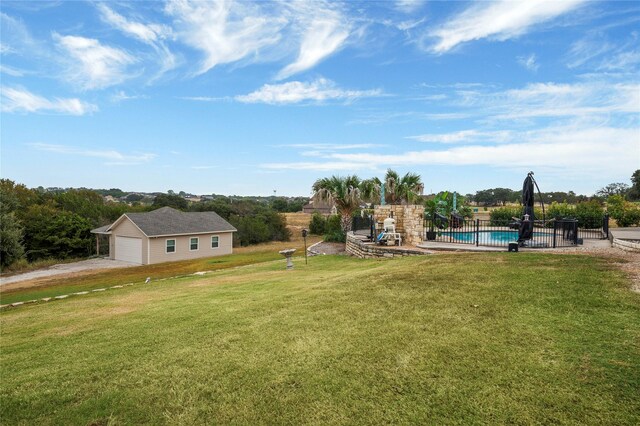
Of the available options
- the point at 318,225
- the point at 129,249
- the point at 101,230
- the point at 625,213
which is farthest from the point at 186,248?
the point at 625,213

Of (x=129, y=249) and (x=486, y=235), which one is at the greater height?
(x=486, y=235)

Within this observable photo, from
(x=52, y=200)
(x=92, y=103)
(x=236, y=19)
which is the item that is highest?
(x=236, y=19)

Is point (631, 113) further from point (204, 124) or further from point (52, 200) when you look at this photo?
Result: point (52, 200)

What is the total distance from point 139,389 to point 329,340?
7.49ft

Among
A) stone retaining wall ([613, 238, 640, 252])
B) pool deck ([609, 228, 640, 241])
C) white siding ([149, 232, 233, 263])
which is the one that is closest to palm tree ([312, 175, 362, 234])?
white siding ([149, 232, 233, 263])

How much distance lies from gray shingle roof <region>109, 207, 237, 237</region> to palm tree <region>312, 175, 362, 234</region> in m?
11.6

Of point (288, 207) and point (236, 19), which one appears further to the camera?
point (288, 207)

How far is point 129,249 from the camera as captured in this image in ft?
90.9

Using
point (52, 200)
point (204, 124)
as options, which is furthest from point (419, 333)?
point (52, 200)

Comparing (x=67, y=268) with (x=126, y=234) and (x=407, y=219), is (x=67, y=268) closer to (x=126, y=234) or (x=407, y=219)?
(x=126, y=234)

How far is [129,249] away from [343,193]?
1800 centimetres

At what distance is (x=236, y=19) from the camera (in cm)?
1563

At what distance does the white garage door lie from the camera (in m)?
27.1

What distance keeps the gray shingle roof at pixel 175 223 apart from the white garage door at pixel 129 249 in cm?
142
